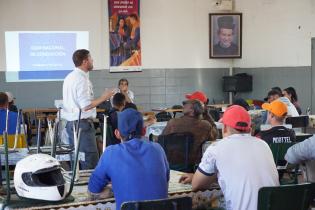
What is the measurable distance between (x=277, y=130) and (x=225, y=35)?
8.67 m

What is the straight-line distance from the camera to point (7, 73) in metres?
12.3

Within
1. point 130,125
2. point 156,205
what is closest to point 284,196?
point 156,205

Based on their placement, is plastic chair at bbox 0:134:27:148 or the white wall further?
the white wall

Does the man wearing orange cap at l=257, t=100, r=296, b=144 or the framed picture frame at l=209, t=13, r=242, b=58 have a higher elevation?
the framed picture frame at l=209, t=13, r=242, b=58

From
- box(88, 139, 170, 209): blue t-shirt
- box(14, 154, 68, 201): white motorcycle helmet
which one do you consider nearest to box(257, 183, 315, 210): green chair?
box(88, 139, 170, 209): blue t-shirt

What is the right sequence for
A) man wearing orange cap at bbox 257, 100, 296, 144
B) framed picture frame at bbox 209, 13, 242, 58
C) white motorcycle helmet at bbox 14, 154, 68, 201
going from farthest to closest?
framed picture frame at bbox 209, 13, 242, 58 < man wearing orange cap at bbox 257, 100, 296, 144 < white motorcycle helmet at bbox 14, 154, 68, 201

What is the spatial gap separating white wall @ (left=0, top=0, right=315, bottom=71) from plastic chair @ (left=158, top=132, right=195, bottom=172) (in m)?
6.77

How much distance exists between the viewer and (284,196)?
10.5 ft

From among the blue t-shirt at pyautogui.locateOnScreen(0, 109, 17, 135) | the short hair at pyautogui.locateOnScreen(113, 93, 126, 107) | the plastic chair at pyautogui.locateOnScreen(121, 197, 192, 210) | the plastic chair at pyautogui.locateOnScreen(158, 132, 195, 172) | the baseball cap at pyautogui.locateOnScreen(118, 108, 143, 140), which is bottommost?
the plastic chair at pyautogui.locateOnScreen(158, 132, 195, 172)

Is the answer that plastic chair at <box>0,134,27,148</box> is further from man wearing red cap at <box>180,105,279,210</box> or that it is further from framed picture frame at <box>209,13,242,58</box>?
framed picture frame at <box>209,13,242,58</box>

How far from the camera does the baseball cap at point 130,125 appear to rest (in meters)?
3.40

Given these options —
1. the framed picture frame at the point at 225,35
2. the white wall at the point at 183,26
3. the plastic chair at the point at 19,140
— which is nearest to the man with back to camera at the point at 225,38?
the framed picture frame at the point at 225,35

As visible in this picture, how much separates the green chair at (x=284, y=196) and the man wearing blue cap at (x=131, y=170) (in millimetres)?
564

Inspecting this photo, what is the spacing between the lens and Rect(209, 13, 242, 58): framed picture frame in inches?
549
